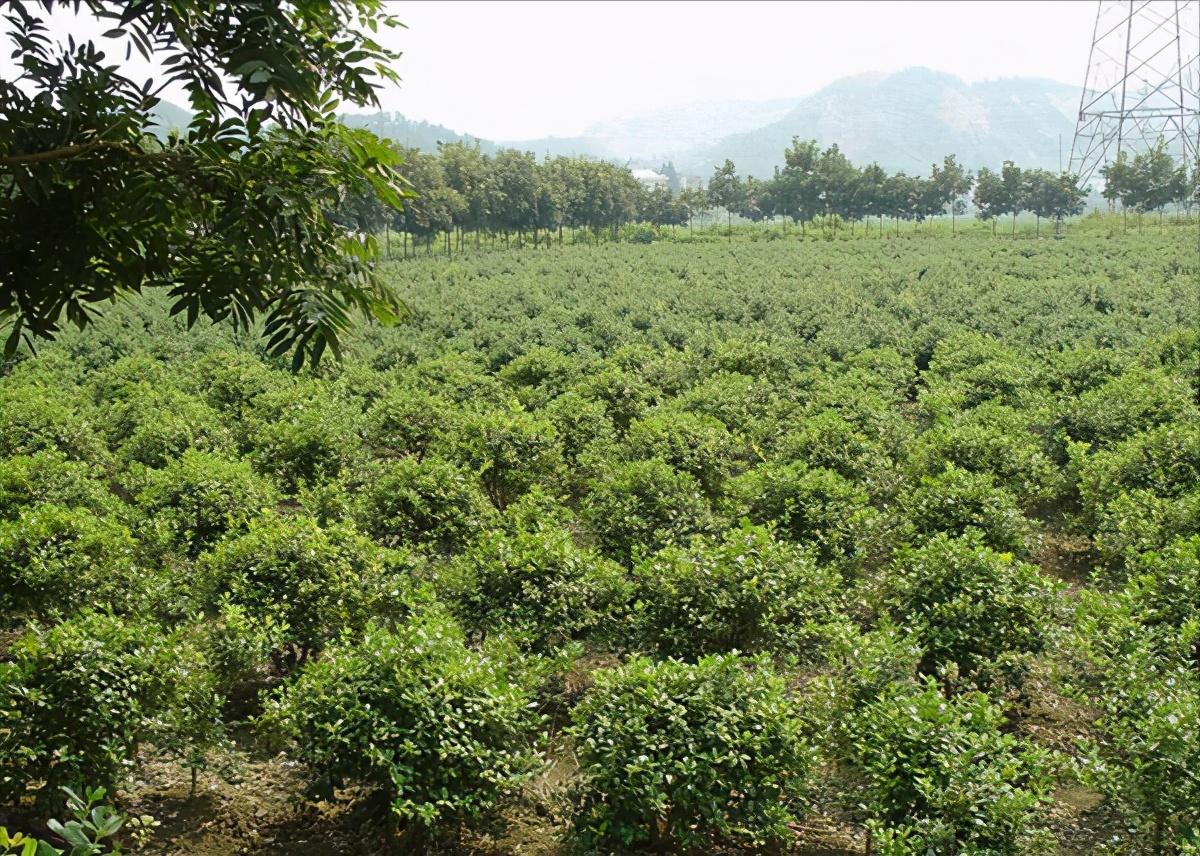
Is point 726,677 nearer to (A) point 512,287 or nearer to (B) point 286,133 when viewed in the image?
(B) point 286,133

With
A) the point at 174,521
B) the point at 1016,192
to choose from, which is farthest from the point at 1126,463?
the point at 1016,192

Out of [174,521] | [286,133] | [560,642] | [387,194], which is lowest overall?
[560,642]

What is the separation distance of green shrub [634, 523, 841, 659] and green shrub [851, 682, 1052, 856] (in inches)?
52.7

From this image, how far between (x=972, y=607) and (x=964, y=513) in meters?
1.98

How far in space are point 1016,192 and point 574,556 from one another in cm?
6942

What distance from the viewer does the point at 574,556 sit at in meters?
7.25

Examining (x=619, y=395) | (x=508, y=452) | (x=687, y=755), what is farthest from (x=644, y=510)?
(x=619, y=395)

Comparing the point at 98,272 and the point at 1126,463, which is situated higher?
the point at 98,272

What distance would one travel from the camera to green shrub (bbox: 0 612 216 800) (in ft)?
17.1

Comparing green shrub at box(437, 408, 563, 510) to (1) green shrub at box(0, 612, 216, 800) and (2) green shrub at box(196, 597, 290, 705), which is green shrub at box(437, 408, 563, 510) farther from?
(1) green shrub at box(0, 612, 216, 800)

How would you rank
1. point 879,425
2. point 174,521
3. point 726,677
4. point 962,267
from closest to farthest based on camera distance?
point 726,677 < point 174,521 < point 879,425 < point 962,267

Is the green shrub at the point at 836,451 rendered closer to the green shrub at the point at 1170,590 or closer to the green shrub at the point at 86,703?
the green shrub at the point at 1170,590

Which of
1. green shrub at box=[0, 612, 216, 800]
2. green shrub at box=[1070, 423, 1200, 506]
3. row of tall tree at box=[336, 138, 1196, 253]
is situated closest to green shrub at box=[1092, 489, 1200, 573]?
green shrub at box=[1070, 423, 1200, 506]

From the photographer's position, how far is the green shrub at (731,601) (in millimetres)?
6797
